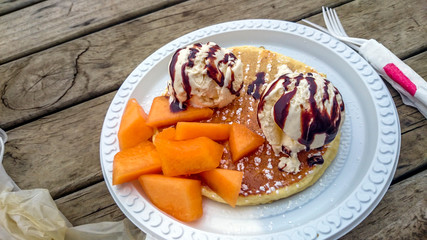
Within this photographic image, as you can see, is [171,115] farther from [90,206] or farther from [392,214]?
[392,214]

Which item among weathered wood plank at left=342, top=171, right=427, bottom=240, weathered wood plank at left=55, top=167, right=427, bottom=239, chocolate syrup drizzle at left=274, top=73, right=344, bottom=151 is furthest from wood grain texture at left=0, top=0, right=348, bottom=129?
weathered wood plank at left=342, top=171, right=427, bottom=240

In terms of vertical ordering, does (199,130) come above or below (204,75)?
below

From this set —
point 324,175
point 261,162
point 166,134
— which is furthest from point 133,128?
point 324,175

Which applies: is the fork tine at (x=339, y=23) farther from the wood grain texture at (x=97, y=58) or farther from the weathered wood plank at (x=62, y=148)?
the weathered wood plank at (x=62, y=148)

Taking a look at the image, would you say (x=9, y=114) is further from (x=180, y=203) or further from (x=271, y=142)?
(x=271, y=142)

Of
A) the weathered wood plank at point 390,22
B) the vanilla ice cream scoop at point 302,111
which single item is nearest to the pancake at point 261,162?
the vanilla ice cream scoop at point 302,111

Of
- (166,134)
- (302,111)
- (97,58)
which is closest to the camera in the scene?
(302,111)
